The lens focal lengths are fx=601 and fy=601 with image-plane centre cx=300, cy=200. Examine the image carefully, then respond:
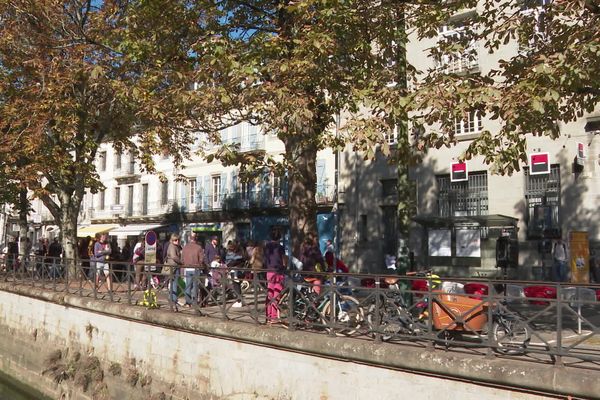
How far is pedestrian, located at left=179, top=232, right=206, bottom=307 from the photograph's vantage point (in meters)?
10.1

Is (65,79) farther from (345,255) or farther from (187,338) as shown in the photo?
(345,255)

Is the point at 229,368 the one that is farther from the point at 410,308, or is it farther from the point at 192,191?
the point at 192,191

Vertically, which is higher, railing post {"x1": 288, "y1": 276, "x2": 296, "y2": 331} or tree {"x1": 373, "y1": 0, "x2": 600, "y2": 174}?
tree {"x1": 373, "y1": 0, "x2": 600, "y2": 174}

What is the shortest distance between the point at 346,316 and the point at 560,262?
11729 millimetres

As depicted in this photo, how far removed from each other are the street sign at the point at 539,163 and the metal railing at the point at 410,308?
8.36m

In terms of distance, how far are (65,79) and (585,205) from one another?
15.7 m

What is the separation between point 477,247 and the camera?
765 inches

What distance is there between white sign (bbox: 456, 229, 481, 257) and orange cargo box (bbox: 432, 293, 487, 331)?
1259cm

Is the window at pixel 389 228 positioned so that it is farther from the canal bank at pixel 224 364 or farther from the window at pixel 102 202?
the window at pixel 102 202

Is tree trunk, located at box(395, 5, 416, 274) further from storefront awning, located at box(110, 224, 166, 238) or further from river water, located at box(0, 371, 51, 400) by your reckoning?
storefront awning, located at box(110, 224, 166, 238)

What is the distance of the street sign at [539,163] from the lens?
19375 mm

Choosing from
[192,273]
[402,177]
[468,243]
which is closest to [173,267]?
[192,273]

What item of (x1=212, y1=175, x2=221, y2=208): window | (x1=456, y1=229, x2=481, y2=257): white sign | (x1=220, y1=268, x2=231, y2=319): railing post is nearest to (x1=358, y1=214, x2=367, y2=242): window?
(x1=456, y1=229, x2=481, y2=257): white sign

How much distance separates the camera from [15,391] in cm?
1472
